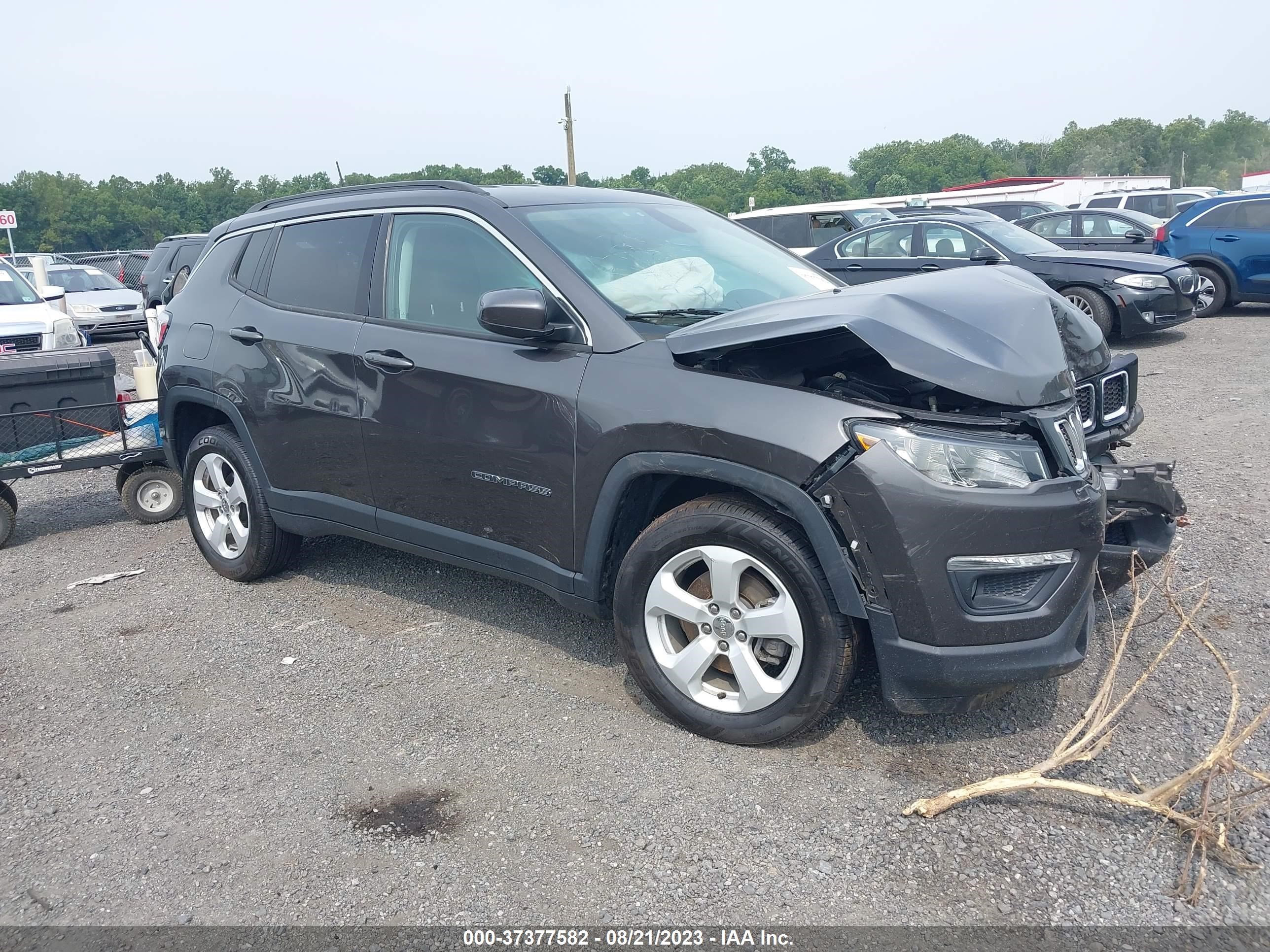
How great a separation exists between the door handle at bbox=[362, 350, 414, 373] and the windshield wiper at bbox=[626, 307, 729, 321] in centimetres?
97

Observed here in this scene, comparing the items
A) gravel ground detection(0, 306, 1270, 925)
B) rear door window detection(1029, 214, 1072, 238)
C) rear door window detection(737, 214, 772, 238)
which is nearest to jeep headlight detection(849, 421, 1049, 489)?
gravel ground detection(0, 306, 1270, 925)

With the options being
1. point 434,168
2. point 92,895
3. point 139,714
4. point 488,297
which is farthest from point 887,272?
point 434,168

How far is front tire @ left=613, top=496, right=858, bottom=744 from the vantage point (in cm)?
310

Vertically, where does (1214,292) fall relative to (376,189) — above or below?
below

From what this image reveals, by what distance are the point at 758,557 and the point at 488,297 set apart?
1.33 m

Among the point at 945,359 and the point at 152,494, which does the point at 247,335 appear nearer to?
the point at 152,494

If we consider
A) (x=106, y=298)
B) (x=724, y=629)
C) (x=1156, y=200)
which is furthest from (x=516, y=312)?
(x=1156, y=200)

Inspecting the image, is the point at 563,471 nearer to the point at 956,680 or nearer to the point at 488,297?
the point at 488,297

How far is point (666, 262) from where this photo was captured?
403cm

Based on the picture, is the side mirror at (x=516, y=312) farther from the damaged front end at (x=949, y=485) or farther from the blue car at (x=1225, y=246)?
the blue car at (x=1225, y=246)

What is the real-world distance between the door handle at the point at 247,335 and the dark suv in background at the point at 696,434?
0.01 metres

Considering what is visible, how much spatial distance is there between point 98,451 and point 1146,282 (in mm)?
10360

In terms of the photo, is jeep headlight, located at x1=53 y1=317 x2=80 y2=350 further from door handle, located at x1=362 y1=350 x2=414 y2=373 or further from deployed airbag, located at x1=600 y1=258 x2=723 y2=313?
deployed airbag, located at x1=600 y1=258 x2=723 y2=313

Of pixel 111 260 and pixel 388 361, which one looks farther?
pixel 111 260
